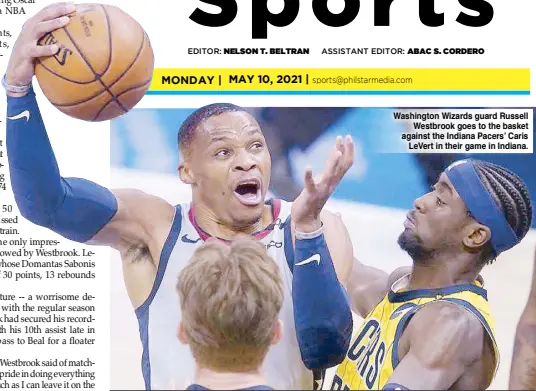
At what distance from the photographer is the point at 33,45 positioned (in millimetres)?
2311

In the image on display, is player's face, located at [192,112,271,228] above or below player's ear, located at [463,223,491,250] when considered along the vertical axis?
above

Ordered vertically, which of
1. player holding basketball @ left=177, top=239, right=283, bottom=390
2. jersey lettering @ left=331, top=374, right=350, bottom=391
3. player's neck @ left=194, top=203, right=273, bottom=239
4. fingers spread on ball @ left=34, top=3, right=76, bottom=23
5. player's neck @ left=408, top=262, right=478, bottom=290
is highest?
fingers spread on ball @ left=34, top=3, right=76, bottom=23

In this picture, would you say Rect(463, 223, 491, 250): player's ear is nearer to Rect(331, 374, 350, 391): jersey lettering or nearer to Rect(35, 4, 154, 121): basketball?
Rect(331, 374, 350, 391): jersey lettering

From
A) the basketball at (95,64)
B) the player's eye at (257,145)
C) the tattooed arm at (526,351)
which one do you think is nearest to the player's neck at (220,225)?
the player's eye at (257,145)

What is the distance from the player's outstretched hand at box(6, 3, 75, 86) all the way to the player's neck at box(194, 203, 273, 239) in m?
0.69

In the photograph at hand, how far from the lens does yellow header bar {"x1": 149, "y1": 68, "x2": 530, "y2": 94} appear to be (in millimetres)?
2570

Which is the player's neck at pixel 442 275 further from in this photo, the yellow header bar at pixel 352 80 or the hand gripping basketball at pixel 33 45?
the hand gripping basketball at pixel 33 45

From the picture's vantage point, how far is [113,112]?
7.74 ft

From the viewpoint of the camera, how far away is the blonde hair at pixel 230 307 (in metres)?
1.90

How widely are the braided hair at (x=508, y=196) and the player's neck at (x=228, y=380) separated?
942mm

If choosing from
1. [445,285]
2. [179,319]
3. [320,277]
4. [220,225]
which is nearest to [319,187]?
[320,277]

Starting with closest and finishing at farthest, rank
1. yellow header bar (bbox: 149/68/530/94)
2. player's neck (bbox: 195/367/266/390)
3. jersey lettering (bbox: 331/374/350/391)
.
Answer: player's neck (bbox: 195/367/266/390) < jersey lettering (bbox: 331/374/350/391) < yellow header bar (bbox: 149/68/530/94)

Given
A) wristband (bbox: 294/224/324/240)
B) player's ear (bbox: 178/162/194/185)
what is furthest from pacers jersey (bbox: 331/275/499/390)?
player's ear (bbox: 178/162/194/185)

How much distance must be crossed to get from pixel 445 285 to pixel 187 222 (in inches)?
34.2
